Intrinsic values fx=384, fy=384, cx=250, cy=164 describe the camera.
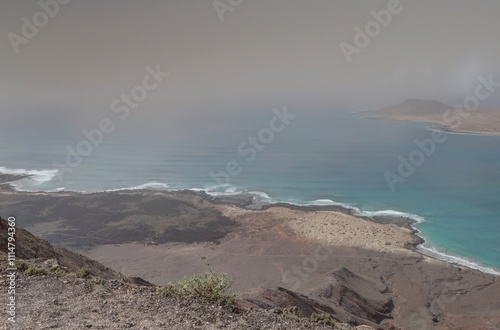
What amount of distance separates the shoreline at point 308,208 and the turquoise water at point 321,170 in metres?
0.71

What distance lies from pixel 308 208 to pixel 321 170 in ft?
63.6

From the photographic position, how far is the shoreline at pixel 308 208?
30.5m

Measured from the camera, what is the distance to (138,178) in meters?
56.7

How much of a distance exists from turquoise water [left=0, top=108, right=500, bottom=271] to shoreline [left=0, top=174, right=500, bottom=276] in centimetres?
71

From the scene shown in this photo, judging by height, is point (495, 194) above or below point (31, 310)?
above

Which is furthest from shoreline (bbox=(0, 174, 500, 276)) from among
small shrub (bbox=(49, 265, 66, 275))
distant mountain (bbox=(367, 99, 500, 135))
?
distant mountain (bbox=(367, 99, 500, 135))

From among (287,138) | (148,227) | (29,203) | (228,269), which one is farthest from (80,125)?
(228,269)

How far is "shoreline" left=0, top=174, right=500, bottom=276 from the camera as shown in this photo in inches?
1202

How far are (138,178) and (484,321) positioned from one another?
152 ft

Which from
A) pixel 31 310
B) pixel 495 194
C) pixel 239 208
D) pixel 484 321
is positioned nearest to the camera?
pixel 31 310

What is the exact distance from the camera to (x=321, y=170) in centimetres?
6041

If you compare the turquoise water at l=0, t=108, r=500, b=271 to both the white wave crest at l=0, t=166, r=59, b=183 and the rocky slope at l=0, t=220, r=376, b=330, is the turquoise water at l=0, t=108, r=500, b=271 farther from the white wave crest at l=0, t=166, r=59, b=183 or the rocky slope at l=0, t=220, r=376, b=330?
the rocky slope at l=0, t=220, r=376, b=330

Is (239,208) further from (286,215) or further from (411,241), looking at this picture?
(411,241)

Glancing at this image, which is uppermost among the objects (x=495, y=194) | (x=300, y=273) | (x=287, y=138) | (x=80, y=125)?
(x=80, y=125)
